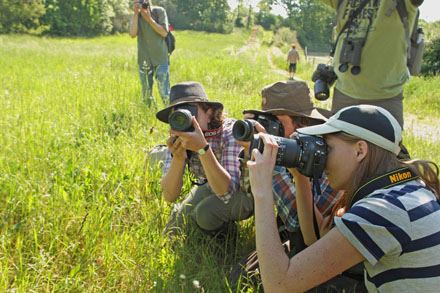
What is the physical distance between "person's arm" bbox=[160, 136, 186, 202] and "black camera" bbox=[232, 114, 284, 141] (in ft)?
1.51

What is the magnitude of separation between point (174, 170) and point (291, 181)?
73 centimetres

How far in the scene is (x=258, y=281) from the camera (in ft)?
6.08

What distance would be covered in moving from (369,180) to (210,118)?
125 centimetres

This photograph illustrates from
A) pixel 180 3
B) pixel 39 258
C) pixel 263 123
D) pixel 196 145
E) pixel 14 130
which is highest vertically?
pixel 180 3

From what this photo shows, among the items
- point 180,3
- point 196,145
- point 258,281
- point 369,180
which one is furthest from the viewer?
point 180,3

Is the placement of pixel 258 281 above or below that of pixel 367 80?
below

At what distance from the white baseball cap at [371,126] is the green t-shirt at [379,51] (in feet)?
4.93

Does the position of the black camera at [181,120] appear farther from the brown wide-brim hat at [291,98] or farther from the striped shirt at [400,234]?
the striped shirt at [400,234]

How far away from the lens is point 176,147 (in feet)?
7.07

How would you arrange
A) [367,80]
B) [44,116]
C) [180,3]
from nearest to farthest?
[367,80], [44,116], [180,3]

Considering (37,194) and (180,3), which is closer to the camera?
(37,194)

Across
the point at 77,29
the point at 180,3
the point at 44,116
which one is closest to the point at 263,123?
the point at 44,116

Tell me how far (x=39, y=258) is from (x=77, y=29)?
4850cm

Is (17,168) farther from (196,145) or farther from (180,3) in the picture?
(180,3)
